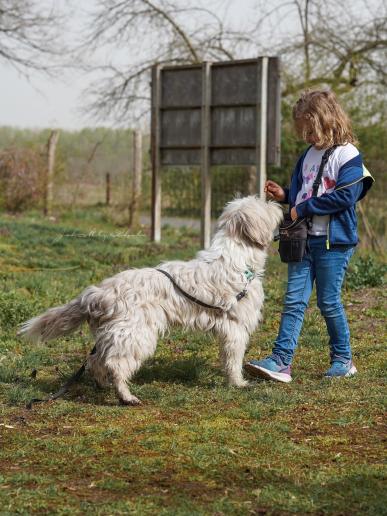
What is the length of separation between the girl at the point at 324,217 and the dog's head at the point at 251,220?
17 cm

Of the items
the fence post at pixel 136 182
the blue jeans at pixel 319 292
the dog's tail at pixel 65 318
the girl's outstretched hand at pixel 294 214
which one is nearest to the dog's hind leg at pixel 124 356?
the dog's tail at pixel 65 318

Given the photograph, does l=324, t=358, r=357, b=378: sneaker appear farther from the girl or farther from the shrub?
the shrub

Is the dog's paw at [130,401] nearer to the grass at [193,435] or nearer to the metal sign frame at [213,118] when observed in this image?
the grass at [193,435]

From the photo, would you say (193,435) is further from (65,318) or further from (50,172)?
(50,172)

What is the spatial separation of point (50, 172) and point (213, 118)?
29.8 ft

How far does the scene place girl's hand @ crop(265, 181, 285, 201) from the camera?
6324 millimetres

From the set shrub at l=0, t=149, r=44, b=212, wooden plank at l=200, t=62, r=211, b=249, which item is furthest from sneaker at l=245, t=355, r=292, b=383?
shrub at l=0, t=149, r=44, b=212

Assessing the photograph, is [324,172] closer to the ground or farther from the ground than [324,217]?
farther from the ground

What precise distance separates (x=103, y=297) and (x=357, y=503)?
96.0 inches

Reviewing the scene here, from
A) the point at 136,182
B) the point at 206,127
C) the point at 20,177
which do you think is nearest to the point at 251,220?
the point at 206,127

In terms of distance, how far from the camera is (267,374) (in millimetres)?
6078

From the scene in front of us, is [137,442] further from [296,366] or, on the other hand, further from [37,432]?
[296,366]

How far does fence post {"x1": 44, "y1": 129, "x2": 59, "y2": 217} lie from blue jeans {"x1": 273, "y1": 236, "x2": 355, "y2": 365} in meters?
15.3

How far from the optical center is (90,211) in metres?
21.4
